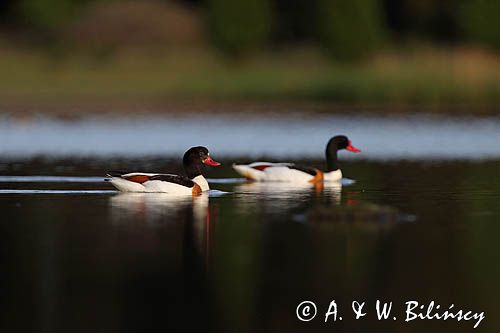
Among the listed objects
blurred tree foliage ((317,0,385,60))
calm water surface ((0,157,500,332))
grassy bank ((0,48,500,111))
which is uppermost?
blurred tree foliage ((317,0,385,60))

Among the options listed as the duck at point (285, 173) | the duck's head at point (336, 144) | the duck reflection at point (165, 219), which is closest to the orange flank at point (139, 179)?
the duck reflection at point (165, 219)

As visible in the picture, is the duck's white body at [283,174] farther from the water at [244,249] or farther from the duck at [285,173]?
the water at [244,249]

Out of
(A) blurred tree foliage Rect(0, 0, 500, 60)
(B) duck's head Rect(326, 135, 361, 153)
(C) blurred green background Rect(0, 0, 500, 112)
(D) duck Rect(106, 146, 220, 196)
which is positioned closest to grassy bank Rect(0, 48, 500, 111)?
(C) blurred green background Rect(0, 0, 500, 112)

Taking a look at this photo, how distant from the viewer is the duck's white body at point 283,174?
22.8 meters

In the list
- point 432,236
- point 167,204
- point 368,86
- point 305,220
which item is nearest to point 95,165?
point 167,204

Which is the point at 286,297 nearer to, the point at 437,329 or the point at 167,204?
the point at 437,329

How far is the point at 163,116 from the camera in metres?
49.4

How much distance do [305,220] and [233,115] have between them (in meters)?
32.3

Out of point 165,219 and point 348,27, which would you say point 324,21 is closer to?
point 348,27

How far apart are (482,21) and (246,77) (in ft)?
32.2

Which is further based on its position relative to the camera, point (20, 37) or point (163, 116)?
point (20, 37)

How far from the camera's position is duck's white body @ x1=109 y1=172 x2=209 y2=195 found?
67.3 feet

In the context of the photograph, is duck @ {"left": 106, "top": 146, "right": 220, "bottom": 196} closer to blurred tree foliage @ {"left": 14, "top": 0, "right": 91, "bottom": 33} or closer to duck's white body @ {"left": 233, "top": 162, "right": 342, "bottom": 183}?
duck's white body @ {"left": 233, "top": 162, "right": 342, "bottom": 183}

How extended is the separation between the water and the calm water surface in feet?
0.07
